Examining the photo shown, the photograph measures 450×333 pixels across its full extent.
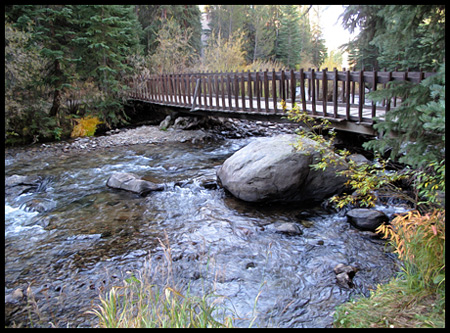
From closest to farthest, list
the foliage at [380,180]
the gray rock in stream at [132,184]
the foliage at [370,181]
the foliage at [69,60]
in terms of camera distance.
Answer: the foliage at [380,180] → the foliage at [370,181] → the gray rock in stream at [132,184] → the foliage at [69,60]

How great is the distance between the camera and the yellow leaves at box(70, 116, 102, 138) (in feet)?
44.5

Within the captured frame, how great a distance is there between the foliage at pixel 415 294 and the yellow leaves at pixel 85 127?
518 inches

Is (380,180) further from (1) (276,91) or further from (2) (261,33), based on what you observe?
(2) (261,33)

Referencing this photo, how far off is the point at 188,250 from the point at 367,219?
3121 millimetres

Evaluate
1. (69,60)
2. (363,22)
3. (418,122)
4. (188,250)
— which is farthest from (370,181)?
(69,60)

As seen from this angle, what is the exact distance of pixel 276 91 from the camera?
9305mm

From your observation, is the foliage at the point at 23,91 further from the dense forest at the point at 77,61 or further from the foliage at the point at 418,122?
the foliage at the point at 418,122

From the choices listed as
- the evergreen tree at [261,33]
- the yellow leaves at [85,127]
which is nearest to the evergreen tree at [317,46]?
the evergreen tree at [261,33]

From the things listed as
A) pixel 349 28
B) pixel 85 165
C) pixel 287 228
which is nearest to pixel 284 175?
pixel 287 228

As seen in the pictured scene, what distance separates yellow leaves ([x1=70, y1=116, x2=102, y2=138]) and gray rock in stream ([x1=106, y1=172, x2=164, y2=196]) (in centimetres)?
676

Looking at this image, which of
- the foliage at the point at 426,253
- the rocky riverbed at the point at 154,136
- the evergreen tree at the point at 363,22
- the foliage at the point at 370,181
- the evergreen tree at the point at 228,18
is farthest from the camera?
the evergreen tree at the point at 228,18

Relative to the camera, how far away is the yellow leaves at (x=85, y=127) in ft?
44.5

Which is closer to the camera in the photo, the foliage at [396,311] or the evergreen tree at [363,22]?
the foliage at [396,311]
